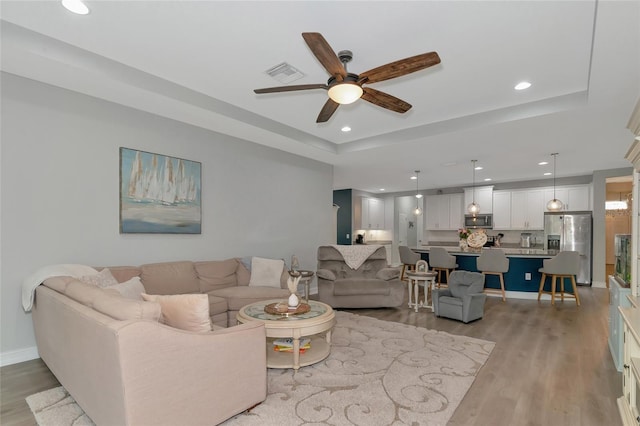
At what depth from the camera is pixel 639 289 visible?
8.87ft

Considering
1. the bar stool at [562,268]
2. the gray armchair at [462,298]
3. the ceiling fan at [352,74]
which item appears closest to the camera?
the ceiling fan at [352,74]

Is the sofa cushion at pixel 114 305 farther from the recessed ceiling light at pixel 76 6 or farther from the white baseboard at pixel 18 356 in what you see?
the recessed ceiling light at pixel 76 6

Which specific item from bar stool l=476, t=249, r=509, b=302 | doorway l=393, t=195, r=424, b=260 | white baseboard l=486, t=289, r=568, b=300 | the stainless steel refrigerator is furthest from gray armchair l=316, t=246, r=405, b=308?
doorway l=393, t=195, r=424, b=260

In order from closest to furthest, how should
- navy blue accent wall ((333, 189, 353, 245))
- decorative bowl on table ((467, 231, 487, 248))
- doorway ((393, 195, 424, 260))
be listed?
decorative bowl on table ((467, 231, 487, 248))
navy blue accent wall ((333, 189, 353, 245))
doorway ((393, 195, 424, 260))

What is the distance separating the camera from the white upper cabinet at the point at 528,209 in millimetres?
8547

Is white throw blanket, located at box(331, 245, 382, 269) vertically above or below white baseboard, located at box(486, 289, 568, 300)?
above

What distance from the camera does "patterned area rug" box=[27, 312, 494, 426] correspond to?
2.22 meters

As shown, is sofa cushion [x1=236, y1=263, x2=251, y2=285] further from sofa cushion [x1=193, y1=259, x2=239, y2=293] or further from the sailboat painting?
the sailboat painting

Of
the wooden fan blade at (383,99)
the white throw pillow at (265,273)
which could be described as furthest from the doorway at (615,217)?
the white throw pillow at (265,273)

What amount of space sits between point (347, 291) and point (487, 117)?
3091 mm

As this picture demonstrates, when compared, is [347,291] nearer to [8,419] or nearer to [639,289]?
[639,289]

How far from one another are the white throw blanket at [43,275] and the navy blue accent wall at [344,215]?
304 inches

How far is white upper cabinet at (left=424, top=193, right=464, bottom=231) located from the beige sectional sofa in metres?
8.87

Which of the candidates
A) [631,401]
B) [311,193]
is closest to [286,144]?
[311,193]
